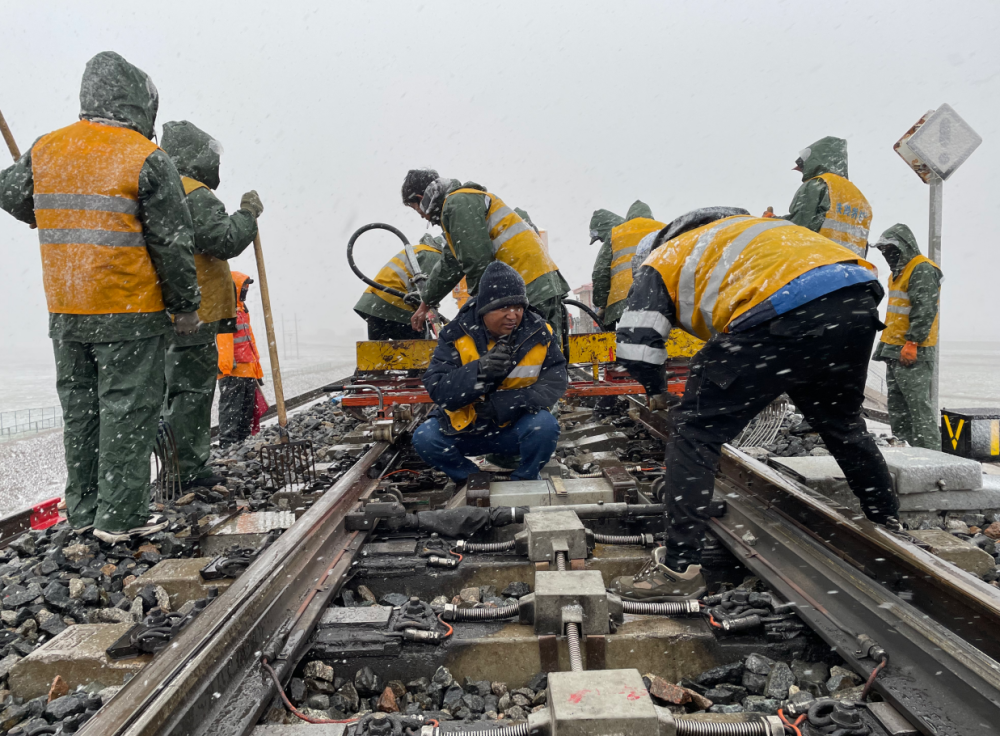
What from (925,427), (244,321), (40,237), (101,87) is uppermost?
(101,87)

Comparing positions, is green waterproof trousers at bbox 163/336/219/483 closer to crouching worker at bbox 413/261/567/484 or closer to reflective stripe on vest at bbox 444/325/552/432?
crouching worker at bbox 413/261/567/484

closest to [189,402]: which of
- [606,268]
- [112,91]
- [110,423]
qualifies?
[110,423]

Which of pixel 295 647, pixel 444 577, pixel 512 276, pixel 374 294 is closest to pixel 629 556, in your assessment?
pixel 444 577

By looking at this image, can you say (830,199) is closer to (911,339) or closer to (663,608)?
(911,339)

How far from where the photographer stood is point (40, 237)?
124 inches

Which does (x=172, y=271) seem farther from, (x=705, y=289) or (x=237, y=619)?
(x=705, y=289)

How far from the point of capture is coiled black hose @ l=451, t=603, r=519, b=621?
192 centimetres

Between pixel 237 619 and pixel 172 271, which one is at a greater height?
pixel 172 271

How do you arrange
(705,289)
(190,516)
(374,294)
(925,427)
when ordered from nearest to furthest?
(705,289), (190,516), (925,427), (374,294)

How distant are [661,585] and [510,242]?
2.90 metres

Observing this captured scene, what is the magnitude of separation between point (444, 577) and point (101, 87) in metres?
2.98

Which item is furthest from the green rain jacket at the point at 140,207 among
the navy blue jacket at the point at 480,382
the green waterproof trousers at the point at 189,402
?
the navy blue jacket at the point at 480,382

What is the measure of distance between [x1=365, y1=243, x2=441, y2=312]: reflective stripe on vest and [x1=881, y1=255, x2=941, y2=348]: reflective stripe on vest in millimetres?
4393

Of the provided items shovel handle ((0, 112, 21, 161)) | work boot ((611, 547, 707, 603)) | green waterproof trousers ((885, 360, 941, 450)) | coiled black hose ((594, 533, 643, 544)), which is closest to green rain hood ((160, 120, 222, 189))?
shovel handle ((0, 112, 21, 161))
